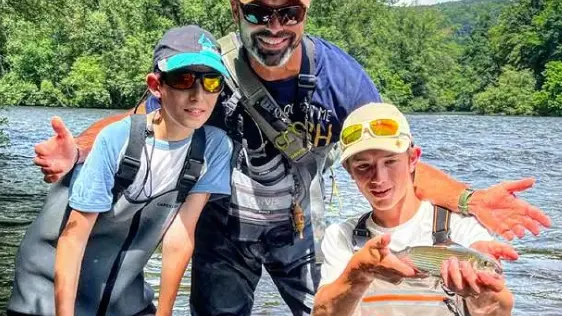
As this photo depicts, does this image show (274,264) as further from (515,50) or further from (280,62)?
(515,50)

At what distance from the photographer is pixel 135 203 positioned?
4605 millimetres

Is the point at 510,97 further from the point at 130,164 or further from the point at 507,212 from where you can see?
the point at 130,164

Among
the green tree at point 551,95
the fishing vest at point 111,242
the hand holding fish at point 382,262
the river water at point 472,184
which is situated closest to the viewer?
the hand holding fish at point 382,262

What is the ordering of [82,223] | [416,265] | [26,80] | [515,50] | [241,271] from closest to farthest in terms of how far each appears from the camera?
[416,265] → [82,223] → [241,271] → [26,80] → [515,50]

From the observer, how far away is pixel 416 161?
4.63 m

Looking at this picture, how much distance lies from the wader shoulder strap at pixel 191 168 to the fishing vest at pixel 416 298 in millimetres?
1059

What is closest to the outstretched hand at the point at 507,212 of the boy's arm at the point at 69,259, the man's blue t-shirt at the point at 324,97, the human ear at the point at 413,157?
the human ear at the point at 413,157

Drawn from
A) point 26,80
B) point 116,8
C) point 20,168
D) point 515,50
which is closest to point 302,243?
point 20,168

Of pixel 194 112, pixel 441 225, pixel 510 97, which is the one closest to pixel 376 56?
pixel 510 97

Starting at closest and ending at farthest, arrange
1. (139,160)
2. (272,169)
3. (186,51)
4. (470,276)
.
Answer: (470,276)
(139,160)
(186,51)
(272,169)

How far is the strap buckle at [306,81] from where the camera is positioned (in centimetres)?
513

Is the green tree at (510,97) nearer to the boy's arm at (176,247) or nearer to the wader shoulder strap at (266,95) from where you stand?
the wader shoulder strap at (266,95)

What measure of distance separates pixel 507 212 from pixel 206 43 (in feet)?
5.61

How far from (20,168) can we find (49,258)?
19.4 meters
